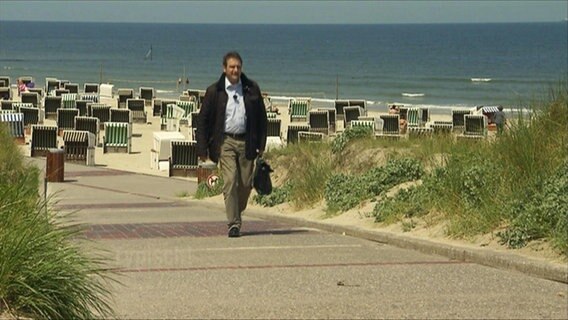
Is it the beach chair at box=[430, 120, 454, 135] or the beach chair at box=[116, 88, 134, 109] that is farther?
the beach chair at box=[116, 88, 134, 109]

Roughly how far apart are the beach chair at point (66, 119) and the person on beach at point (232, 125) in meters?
26.0

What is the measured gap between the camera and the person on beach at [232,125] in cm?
1166

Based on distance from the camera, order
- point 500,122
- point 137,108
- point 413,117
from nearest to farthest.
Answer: point 500,122, point 413,117, point 137,108

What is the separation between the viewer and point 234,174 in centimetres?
1180

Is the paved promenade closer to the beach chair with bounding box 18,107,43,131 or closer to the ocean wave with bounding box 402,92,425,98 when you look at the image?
the beach chair with bounding box 18,107,43,131

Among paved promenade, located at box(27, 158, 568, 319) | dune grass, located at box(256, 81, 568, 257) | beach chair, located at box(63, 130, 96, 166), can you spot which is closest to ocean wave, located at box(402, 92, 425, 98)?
beach chair, located at box(63, 130, 96, 166)

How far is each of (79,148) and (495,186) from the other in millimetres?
20101

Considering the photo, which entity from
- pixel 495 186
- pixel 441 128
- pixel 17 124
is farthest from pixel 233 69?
pixel 17 124

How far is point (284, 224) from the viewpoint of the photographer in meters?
14.0

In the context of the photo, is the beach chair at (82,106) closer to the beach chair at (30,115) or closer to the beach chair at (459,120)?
the beach chair at (30,115)

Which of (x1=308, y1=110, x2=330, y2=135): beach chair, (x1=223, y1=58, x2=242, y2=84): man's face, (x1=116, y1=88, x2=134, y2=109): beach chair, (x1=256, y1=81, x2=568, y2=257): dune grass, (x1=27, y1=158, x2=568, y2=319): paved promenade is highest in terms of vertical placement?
(x1=116, y1=88, x2=134, y2=109): beach chair

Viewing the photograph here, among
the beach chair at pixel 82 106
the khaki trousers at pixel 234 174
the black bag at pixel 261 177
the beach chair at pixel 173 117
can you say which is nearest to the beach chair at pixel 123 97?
the beach chair at pixel 82 106

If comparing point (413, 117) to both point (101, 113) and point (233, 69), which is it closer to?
point (101, 113)

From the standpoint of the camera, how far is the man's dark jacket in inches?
460
